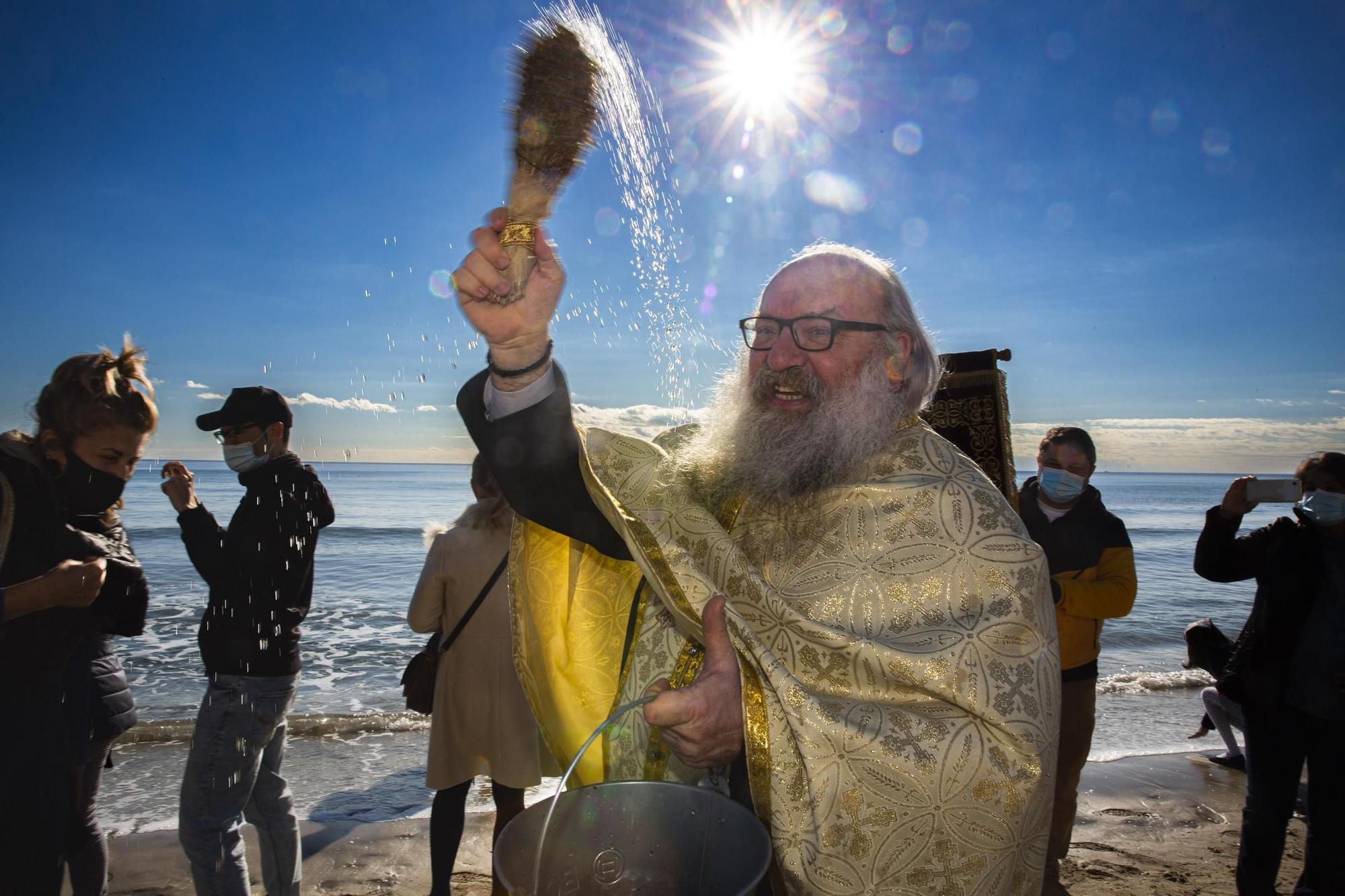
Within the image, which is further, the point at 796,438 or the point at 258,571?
the point at 258,571

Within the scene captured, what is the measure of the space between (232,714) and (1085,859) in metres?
5.34

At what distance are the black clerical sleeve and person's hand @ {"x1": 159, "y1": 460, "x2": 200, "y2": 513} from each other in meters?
2.39

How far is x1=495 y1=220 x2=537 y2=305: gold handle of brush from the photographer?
1.70m

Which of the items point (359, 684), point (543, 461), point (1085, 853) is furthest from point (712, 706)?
point (359, 684)

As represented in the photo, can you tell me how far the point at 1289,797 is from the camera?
3.50m

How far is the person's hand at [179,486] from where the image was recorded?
11.8 ft

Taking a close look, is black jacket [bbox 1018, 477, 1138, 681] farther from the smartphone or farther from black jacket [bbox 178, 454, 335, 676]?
black jacket [bbox 178, 454, 335, 676]

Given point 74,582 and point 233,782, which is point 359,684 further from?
point 74,582

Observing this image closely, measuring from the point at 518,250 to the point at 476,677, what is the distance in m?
3.05

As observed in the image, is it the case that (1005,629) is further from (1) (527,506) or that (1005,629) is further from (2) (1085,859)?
(2) (1085,859)

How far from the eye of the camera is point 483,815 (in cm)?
543

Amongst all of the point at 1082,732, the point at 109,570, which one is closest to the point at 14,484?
the point at 109,570

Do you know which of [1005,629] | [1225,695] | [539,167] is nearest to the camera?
[539,167]

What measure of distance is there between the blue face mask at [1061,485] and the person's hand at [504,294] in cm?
385
